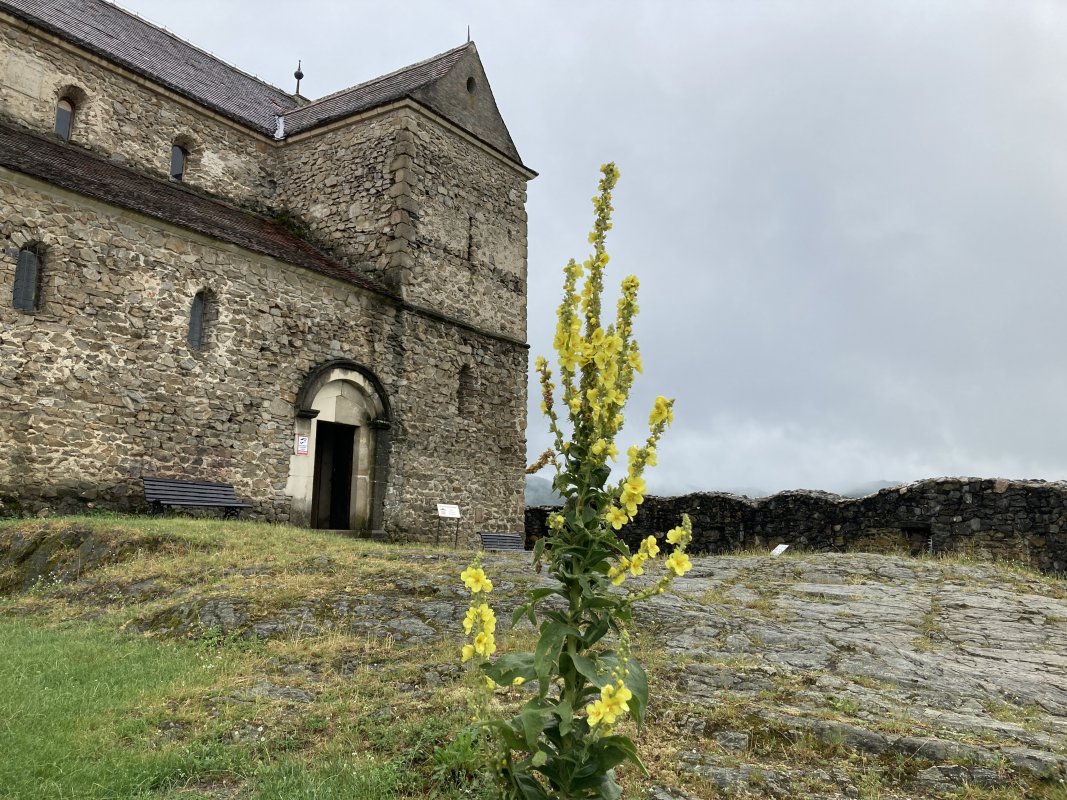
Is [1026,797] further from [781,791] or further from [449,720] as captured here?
[449,720]

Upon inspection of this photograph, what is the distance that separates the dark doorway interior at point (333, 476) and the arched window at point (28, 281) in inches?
235

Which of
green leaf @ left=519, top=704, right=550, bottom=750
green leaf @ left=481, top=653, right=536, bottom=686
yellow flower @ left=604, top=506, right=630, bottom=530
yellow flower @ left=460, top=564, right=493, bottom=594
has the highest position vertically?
yellow flower @ left=604, top=506, right=630, bottom=530

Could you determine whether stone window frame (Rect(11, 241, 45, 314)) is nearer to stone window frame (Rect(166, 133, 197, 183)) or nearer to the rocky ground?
the rocky ground

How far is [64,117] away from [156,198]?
10.8 ft

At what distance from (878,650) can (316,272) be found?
12756mm

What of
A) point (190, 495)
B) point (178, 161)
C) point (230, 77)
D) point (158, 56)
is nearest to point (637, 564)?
point (190, 495)

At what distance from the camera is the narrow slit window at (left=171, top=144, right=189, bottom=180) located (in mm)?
18250

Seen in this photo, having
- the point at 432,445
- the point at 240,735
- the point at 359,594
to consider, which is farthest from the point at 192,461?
the point at 240,735

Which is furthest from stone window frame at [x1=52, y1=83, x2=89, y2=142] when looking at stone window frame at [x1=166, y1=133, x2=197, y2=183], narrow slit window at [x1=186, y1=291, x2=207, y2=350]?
narrow slit window at [x1=186, y1=291, x2=207, y2=350]

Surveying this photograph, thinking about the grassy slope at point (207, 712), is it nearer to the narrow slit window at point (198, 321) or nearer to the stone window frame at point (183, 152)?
the narrow slit window at point (198, 321)

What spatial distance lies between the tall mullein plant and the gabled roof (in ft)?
56.3

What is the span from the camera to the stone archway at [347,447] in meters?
16.0

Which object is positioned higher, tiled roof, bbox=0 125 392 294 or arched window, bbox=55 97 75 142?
arched window, bbox=55 97 75 142

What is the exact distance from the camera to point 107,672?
19.4ft
